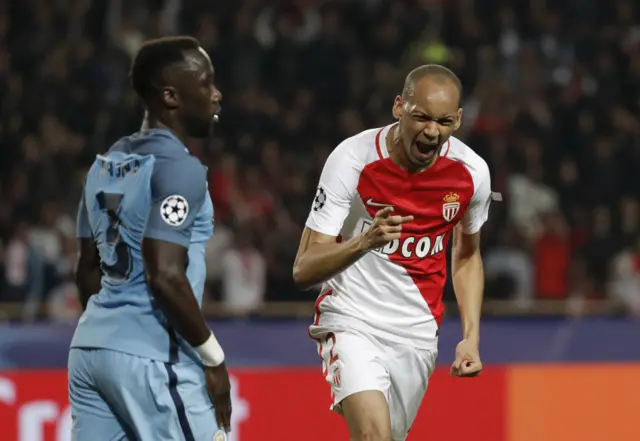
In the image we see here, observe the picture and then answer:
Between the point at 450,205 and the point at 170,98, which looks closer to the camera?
the point at 170,98

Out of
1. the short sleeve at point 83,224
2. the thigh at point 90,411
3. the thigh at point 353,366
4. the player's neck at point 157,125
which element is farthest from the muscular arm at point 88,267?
the thigh at point 353,366

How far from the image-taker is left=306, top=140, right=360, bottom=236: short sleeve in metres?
5.28

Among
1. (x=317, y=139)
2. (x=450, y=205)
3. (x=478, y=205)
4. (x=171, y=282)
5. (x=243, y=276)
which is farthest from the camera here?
(x=317, y=139)

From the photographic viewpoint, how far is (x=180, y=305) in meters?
3.92

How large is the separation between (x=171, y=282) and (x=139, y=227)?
249 mm

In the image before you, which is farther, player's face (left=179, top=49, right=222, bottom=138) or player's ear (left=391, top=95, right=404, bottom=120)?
player's ear (left=391, top=95, right=404, bottom=120)

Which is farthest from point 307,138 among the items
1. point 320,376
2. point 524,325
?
point 320,376

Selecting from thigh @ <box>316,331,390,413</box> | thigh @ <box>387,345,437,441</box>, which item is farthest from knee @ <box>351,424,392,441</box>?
thigh @ <box>387,345,437,441</box>

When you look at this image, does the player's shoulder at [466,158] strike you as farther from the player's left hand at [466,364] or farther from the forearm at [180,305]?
the forearm at [180,305]

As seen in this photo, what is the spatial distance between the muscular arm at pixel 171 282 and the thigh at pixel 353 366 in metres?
1.45

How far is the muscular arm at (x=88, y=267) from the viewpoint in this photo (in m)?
4.39

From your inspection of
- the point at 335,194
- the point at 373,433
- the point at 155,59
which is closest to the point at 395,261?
the point at 335,194

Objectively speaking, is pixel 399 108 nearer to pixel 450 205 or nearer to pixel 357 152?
pixel 357 152

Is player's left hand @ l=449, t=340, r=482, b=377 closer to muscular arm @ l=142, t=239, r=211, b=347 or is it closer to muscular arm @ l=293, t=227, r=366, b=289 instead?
muscular arm @ l=293, t=227, r=366, b=289
